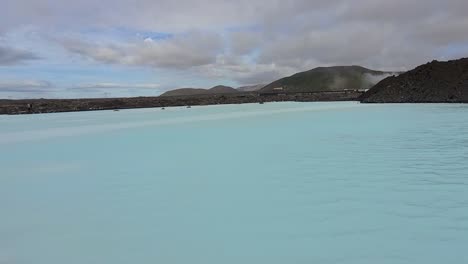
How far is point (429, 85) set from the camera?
38.2 m

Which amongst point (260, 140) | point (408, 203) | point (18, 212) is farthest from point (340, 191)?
point (260, 140)

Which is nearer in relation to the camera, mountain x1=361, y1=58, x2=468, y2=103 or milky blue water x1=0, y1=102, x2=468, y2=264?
milky blue water x1=0, y1=102, x2=468, y2=264

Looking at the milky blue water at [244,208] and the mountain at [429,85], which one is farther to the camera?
the mountain at [429,85]

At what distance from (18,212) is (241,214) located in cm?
297

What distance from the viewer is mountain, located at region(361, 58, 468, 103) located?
116 feet

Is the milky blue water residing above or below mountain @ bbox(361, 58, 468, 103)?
below

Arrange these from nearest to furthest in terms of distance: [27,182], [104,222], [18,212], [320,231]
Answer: [320,231], [104,222], [18,212], [27,182]

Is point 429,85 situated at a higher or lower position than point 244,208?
higher

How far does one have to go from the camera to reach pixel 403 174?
21.8 ft

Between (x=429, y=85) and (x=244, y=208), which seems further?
(x=429, y=85)

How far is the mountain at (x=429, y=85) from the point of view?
116 feet

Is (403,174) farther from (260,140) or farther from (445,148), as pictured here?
(260,140)

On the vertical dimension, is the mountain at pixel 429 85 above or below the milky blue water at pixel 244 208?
above

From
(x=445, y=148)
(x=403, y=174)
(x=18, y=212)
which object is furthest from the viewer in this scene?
(x=445, y=148)
